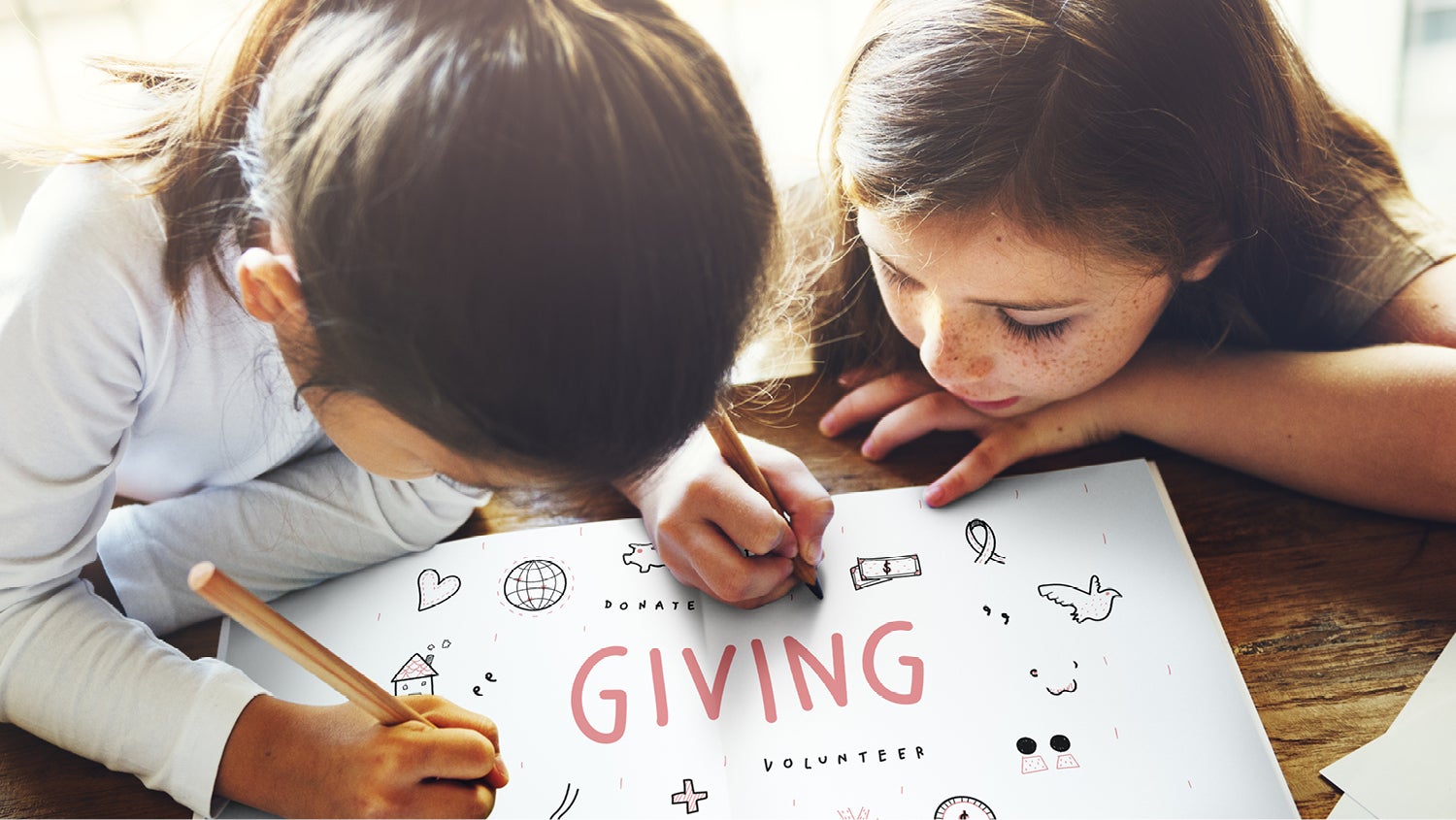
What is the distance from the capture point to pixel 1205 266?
2.12 feet

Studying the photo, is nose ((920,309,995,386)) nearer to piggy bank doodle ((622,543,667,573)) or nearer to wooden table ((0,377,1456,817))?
wooden table ((0,377,1456,817))

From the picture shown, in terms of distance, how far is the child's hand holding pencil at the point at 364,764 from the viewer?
1.69 feet

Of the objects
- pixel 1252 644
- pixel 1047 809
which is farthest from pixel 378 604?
pixel 1252 644

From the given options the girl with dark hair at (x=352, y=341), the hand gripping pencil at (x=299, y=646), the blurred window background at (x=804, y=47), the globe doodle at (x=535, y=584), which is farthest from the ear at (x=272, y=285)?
the blurred window background at (x=804, y=47)

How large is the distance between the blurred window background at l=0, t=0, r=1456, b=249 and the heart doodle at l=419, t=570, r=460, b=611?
2.02 feet

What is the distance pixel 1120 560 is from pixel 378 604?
0.40 metres

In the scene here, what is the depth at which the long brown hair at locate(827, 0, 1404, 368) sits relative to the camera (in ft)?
1.83

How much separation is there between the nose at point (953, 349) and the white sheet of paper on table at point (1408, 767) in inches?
10.3

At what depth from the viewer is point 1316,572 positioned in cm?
61

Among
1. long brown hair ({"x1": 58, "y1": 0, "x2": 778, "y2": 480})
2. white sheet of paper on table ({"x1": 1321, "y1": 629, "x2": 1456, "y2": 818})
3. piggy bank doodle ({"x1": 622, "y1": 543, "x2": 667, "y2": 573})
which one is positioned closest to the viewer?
long brown hair ({"x1": 58, "y1": 0, "x2": 778, "y2": 480})

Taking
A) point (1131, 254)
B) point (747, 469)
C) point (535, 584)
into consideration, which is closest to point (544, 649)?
point (535, 584)

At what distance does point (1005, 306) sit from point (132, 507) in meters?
0.50

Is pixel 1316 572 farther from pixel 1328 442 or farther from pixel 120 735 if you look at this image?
pixel 120 735

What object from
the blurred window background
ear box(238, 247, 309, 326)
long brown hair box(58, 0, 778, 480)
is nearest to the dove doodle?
long brown hair box(58, 0, 778, 480)
